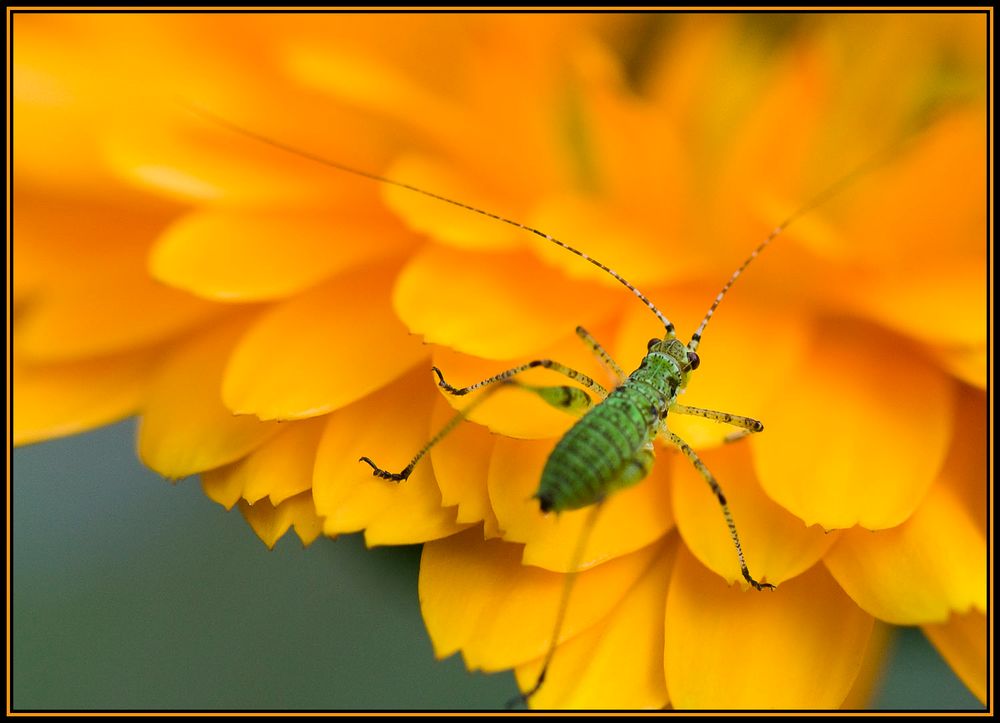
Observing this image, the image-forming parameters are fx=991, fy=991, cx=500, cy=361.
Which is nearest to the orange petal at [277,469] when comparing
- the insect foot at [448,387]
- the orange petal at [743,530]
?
the insect foot at [448,387]

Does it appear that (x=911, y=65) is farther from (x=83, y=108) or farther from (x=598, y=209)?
(x=83, y=108)

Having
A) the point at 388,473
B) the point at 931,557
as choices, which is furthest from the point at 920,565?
the point at 388,473

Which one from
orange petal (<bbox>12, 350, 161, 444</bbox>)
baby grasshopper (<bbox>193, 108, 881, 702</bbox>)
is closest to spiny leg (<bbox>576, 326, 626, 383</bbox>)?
baby grasshopper (<bbox>193, 108, 881, 702</bbox>)

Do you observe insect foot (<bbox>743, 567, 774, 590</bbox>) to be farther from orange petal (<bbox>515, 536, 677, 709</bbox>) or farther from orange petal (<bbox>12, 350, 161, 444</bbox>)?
orange petal (<bbox>12, 350, 161, 444</bbox>)

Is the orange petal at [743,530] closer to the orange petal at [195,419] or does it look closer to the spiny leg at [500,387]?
the spiny leg at [500,387]

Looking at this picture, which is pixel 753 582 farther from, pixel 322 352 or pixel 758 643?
pixel 322 352

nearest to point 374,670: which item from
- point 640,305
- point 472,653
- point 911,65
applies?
point 472,653
